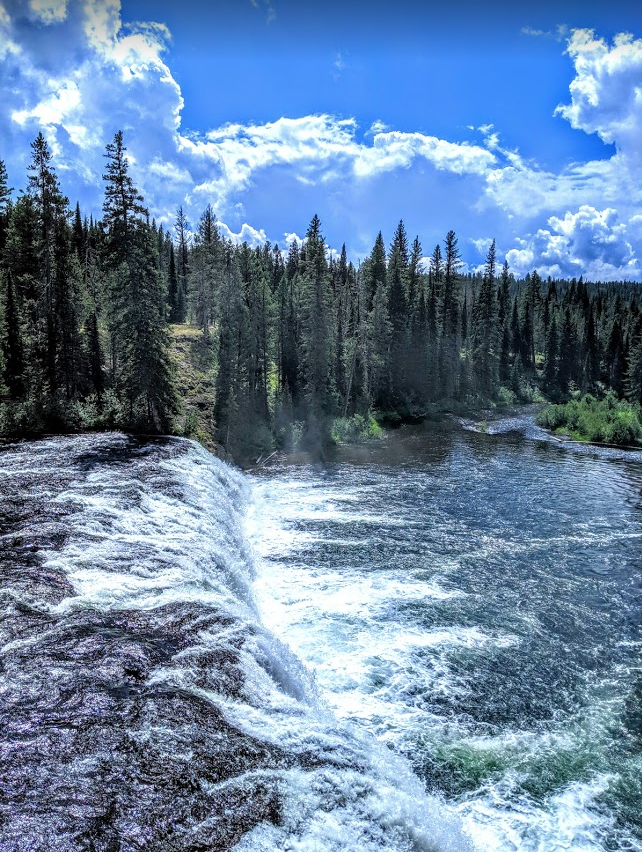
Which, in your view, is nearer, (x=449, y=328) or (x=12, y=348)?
(x=12, y=348)

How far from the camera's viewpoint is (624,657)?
1169cm

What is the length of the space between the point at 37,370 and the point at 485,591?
32.5 m

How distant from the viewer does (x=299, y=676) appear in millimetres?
9547

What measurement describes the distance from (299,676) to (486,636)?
206 inches

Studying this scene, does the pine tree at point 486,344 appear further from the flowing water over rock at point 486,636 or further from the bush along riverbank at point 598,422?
the flowing water over rock at point 486,636

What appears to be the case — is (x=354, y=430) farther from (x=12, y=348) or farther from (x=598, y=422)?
(x=12, y=348)

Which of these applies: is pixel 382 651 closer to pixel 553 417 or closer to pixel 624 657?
pixel 624 657

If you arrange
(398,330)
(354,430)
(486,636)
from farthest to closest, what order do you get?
(398,330), (354,430), (486,636)

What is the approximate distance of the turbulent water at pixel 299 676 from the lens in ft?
19.2

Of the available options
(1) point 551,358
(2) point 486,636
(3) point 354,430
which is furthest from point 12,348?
(1) point 551,358

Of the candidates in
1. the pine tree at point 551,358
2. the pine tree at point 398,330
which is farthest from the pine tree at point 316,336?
the pine tree at point 551,358

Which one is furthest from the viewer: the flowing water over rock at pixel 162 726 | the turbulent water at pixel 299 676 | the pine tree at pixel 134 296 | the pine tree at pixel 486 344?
the pine tree at pixel 486 344

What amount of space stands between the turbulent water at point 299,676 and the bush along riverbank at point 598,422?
81.3 feet

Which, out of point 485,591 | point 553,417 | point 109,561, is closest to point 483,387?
point 553,417
